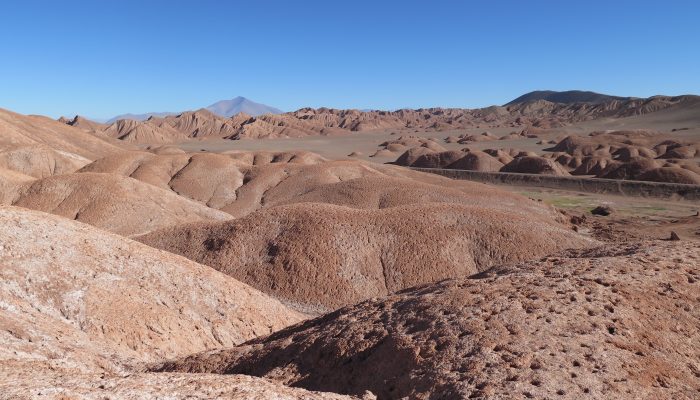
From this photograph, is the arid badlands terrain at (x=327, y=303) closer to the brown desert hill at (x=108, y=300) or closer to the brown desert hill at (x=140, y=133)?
the brown desert hill at (x=108, y=300)

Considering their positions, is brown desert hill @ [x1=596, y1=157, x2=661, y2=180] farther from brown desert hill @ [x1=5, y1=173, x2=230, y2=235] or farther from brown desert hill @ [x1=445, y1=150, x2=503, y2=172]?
brown desert hill @ [x1=5, y1=173, x2=230, y2=235]

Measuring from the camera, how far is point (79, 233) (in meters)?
14.2

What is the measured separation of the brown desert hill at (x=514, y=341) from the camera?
701 cm

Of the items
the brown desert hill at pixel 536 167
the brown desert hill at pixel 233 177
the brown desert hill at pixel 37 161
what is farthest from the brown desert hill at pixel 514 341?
the brown desert hill at pixel 536 167

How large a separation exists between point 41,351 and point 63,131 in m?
69.0

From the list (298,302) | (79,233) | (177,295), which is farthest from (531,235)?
(79,233)

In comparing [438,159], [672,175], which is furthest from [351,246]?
[438,159]

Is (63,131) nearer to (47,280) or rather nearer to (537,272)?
(47,280)

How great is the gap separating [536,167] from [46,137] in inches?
2201

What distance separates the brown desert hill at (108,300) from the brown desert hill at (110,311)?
23mm

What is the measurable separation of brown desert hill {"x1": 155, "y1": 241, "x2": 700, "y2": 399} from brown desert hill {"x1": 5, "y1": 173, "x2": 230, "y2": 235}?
20517mm

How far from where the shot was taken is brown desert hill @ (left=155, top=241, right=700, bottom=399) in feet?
23.0

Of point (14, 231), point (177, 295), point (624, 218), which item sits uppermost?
point (14, 231)

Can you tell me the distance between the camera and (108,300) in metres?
12.4
